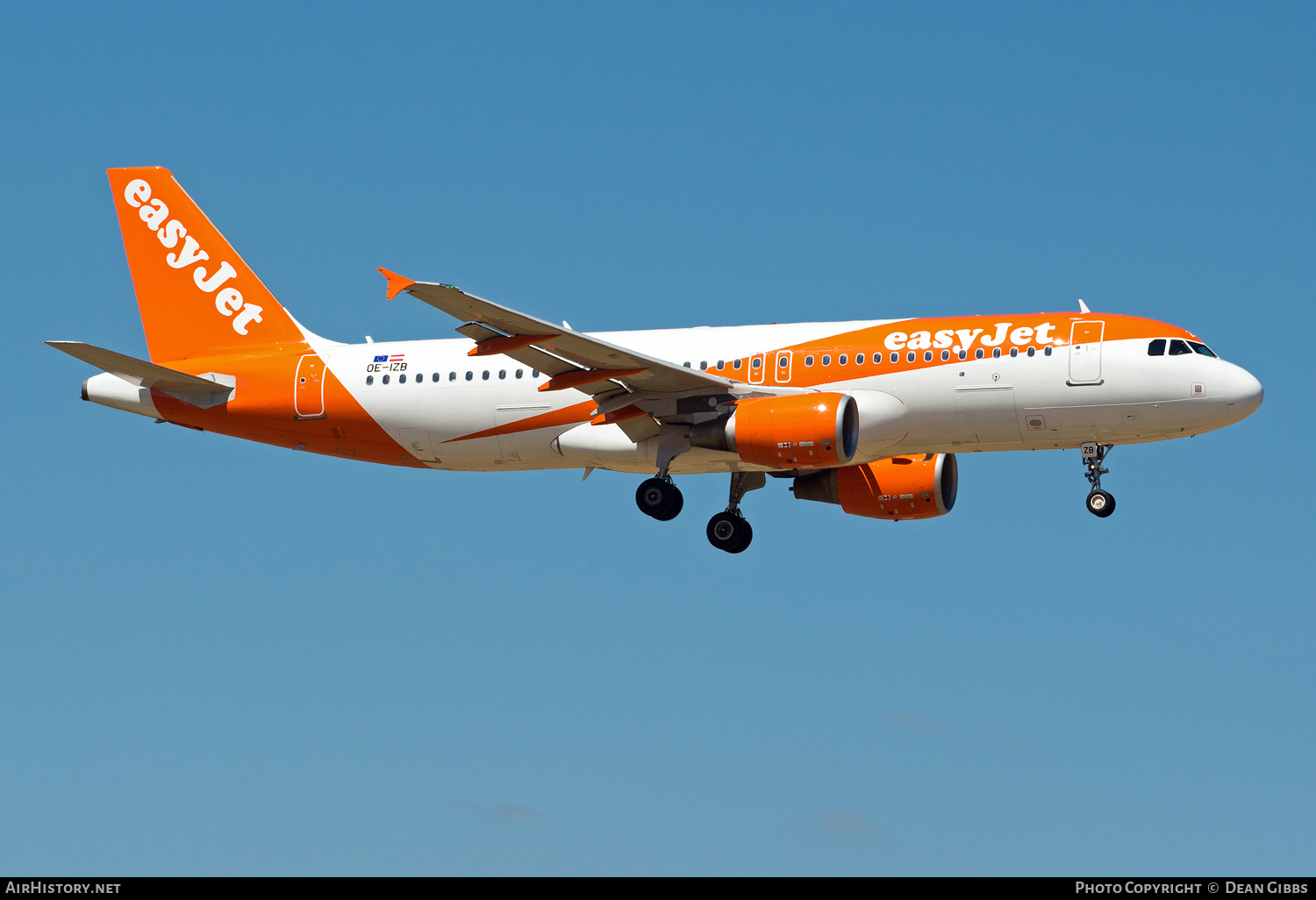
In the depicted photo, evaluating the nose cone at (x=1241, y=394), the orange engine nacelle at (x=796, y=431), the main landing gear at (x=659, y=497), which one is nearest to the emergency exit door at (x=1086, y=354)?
the nose cone at (x=1241, y=394)

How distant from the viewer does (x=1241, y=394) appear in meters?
39.1

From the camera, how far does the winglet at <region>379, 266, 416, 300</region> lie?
34.0 meters

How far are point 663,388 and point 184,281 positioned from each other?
46.5 ft

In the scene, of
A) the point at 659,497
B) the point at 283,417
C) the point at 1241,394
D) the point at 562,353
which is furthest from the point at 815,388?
the point at 283,417

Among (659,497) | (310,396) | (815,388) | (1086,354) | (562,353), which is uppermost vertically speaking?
(1086,354)

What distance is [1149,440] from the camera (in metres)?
40.0

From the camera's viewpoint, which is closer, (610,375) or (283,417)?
(610,375)

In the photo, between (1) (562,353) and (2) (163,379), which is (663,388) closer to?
(1) (562,353)

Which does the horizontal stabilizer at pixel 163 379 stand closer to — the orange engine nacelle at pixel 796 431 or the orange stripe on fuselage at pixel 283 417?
the orange stripe on fuselage at pixel 283 417

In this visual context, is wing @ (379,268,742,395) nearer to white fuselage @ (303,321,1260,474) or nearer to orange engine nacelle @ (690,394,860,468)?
orange engine nacelle @ (690,394,860,468)

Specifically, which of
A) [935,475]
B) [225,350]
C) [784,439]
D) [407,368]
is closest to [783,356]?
[784,439]

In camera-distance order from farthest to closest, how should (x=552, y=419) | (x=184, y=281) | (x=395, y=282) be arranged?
(x=184, y=281) < (x=552, y=419) < (x=395, y=282)

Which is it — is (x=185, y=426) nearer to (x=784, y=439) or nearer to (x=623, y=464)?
(x=623, y=464)

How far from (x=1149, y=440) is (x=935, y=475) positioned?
637 cm
